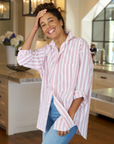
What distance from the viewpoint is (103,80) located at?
13.9ft

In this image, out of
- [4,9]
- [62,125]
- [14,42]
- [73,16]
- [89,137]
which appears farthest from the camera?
[73,16]

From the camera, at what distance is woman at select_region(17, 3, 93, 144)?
132 cm

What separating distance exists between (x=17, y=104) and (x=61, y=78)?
2.16 meters

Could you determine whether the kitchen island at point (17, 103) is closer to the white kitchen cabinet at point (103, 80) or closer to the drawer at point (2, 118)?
the drawer at point (2, 118)

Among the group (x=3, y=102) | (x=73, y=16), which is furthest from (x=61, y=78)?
(x=73, y=16)

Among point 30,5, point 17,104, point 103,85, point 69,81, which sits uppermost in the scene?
point 30,5

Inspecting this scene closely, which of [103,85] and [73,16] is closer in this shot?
[103,85]

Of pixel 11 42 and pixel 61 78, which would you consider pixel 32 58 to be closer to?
pixel 61 78

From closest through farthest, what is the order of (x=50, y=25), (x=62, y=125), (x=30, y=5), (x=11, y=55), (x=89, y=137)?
(x=62, y=125) < (x=50, y=25) < (x=89, y=137) < (x=30, y=5) < (x=11, y=55)

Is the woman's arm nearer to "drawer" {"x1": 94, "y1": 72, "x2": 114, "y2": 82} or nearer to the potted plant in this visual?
"drawer" {"x1": 94, "y1": 72, "x2": 114, "y2": 82}

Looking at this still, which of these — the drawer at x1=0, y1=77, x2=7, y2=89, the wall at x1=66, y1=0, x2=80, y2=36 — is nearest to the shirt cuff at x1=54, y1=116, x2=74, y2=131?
the drawer at x1=0, y1=77, x2=7, y2=89

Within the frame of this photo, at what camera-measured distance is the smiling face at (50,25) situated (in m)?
1.41

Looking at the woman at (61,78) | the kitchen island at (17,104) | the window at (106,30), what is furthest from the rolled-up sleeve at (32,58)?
the window at (106,30)

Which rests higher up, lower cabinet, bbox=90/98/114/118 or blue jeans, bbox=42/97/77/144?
blue jeans, bbox=42/97/77/144
